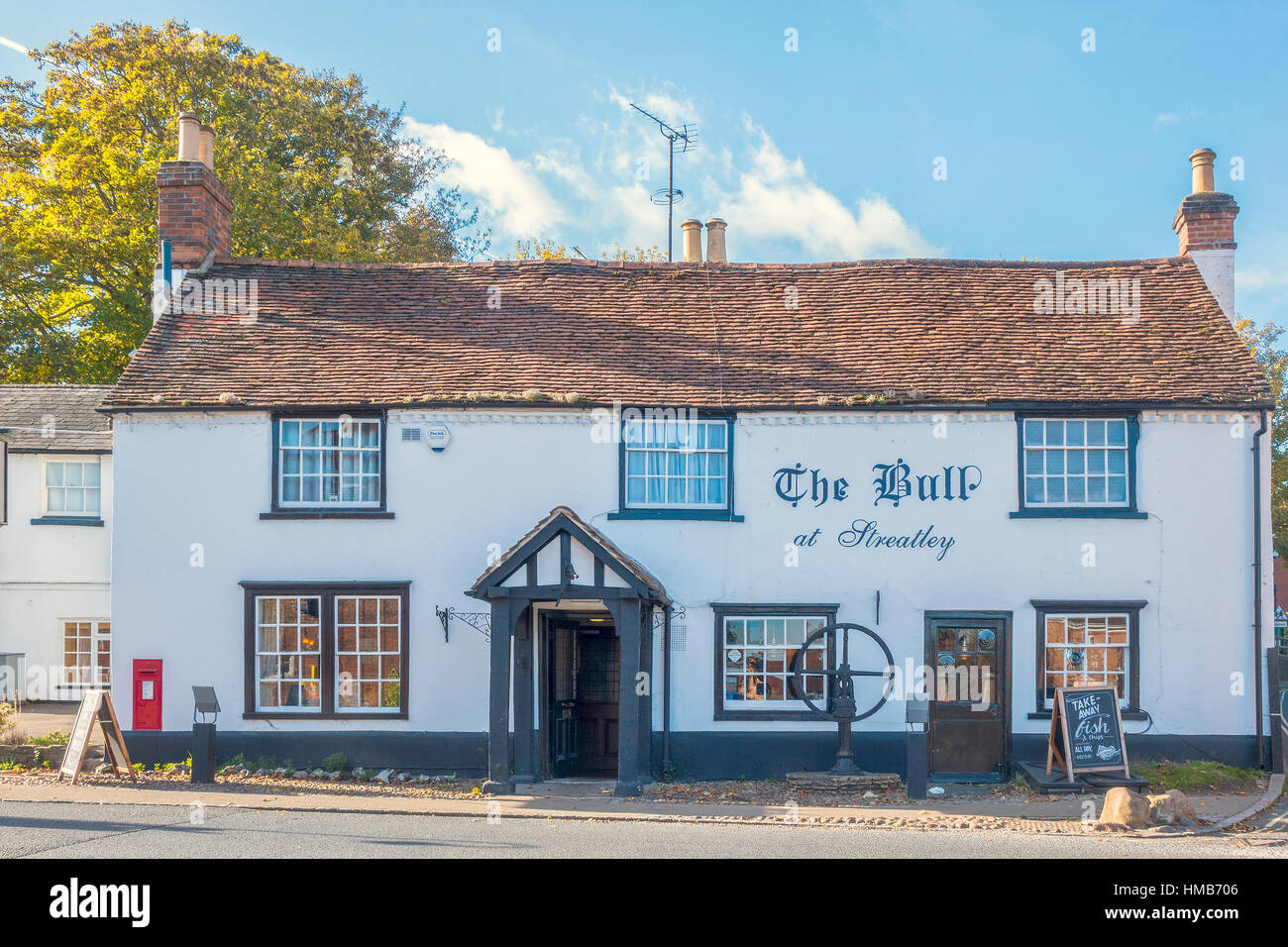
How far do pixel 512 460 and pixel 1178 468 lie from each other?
28.9 ft

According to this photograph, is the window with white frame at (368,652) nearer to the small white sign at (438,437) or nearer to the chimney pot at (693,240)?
the small white sign at (438,437)

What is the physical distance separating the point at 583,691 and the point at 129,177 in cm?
2009

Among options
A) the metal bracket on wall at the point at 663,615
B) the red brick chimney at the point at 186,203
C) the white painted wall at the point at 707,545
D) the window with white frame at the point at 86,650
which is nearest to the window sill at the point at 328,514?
the white painted wall at the point at 707,545

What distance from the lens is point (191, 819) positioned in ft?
38.0

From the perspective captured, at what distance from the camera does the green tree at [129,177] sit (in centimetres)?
2827

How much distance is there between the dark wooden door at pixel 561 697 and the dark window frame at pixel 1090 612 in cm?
619

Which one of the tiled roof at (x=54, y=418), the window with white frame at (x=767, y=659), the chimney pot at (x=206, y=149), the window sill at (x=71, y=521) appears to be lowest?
the window with white frame at (x=767, y=659)

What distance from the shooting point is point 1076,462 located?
15094mm

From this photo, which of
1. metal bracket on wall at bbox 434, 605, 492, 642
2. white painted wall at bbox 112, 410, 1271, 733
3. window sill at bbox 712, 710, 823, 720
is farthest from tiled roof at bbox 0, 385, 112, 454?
window sill at bbox 712, 710, 823, 720

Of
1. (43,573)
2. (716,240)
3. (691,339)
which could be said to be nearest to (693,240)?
(716,240)

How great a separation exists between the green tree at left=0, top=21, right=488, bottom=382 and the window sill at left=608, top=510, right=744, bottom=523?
53.3ft

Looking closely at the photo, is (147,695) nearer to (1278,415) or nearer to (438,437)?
(438,437)

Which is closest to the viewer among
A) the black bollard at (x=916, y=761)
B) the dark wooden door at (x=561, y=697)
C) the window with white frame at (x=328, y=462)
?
the black bollard at (x=916, y=761)

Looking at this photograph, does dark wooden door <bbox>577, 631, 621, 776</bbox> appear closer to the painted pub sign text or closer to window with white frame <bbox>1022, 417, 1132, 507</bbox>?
the painted pub sign text
